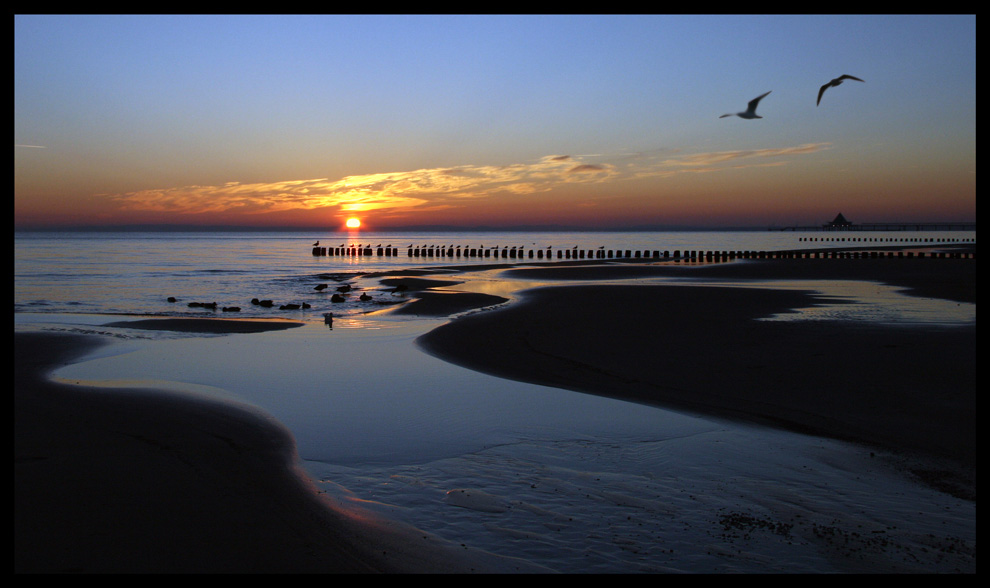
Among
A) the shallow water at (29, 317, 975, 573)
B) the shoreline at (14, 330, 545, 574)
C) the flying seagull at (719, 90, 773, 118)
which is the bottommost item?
the shallow water at (29, 317, 975, 573)

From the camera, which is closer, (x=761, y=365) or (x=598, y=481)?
(x=598, y=481)

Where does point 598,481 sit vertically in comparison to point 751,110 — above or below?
below

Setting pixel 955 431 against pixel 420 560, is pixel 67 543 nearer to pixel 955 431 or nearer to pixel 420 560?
pixel 420 560

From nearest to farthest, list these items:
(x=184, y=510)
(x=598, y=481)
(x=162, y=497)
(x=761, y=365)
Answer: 1. (x=184, y=510)
2. (x=162, y=497)
3. (x=598, y=481)
4. (x=761, y=365)

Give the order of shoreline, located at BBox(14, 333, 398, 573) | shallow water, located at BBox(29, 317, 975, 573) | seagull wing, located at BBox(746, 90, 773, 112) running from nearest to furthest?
1. shoreline, located at BBox(14, 333, 398, 573)
2. shallow water, located at BBox(29, 317, 975, 573)
3. seagull wing, located at BBox(746, 90, 773, 112)

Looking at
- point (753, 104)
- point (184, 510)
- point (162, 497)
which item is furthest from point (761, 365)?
point (162, 497)

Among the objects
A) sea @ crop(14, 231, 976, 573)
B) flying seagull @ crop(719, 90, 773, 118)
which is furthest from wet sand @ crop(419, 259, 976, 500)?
flying seagull @ crop(719, 90, 773, 118)

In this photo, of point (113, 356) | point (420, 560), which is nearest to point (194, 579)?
point (420, 560)

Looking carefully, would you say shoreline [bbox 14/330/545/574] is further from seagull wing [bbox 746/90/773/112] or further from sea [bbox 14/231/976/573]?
seagull wing [bbox 746/90/773/112]

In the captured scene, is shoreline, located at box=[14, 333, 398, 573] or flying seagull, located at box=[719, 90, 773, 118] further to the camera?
flying seagull, located at box=[719, 90, 773, 118]

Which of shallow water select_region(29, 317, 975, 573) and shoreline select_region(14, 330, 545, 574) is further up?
shoreline select_region(14, 330, 545, 574)

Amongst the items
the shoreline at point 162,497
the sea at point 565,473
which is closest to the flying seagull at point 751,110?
the sea at point 565,473

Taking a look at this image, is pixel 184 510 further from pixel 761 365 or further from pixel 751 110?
pixel 761 365

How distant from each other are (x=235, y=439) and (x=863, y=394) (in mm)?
9742
